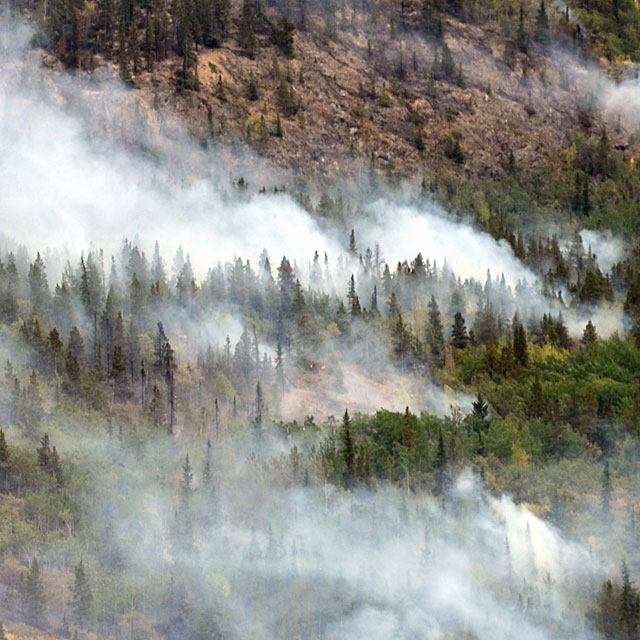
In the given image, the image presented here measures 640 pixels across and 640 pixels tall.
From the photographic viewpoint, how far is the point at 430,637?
19950 cm

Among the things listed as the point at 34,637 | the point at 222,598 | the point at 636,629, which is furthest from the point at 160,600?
the point at 636,629

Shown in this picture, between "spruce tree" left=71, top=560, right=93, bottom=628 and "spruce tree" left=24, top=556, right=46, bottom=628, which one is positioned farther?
"spruce tree" left=71, top=560, right=93, bottom=628

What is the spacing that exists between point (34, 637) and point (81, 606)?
837cm

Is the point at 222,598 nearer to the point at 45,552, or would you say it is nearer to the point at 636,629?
the point at 45,552

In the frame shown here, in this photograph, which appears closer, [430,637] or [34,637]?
[34,637]

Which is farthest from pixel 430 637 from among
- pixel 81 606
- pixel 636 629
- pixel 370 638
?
pixel 81 606

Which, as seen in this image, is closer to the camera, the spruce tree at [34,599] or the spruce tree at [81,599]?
the spruce tree at [34,599]

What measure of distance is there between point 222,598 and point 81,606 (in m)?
17.9

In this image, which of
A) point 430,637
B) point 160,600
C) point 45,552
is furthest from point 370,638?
point 45,552

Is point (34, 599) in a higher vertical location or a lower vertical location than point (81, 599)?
higher

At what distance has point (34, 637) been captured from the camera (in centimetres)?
17988

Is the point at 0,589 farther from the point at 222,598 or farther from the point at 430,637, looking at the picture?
the point at 430,637

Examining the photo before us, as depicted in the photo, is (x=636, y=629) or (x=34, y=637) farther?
(x=636, y=629)

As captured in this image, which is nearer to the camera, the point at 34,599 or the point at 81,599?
the point at 34,599
